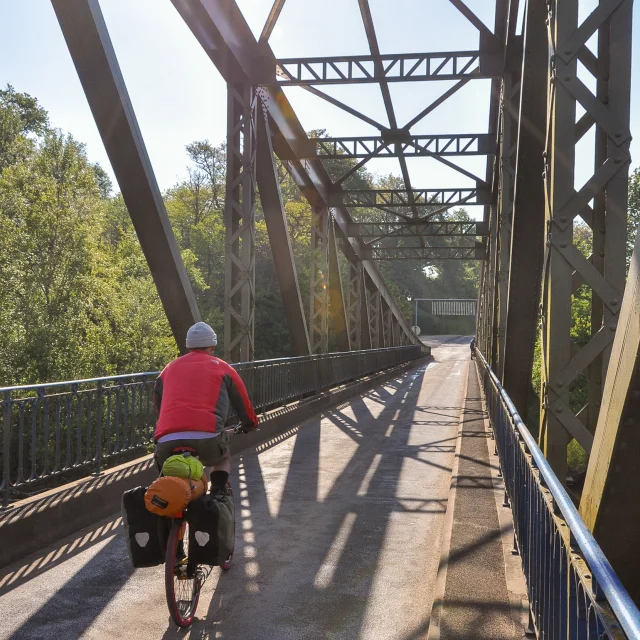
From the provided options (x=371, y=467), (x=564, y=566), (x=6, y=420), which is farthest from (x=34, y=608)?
(x=371, y=467)

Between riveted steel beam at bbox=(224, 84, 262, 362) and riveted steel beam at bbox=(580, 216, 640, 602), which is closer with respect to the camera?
riveted steel beam at bbox=(580, 216, 640, 602)

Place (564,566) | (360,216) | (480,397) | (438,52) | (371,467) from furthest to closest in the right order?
(360,216) → (480,397) → (438,52) → (371,467) → (564,566)

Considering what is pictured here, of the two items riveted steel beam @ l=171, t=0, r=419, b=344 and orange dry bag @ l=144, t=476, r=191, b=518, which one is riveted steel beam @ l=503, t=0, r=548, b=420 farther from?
riveted steel beam @ l=171, t=0, r=419, b=344

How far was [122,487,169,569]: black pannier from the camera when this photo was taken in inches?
167

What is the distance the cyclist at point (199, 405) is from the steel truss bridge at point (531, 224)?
5.94 feet

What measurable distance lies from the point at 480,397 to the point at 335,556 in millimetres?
13092

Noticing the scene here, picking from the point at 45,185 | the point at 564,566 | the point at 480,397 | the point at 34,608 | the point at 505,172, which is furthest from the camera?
the point at 45,185

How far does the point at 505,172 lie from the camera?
505 inches

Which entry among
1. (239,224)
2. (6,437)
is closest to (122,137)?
(6,437)

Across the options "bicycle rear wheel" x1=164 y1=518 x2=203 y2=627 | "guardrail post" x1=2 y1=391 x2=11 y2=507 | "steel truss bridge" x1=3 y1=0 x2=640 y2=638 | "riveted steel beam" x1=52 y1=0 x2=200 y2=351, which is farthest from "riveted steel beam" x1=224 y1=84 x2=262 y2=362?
"bicycle rear wheel" x1=164 y1=518 x2=203 y2=627

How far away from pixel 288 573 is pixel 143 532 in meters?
1.49

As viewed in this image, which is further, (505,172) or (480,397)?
(480,397)

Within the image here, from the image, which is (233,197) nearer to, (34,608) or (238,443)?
(238,443)

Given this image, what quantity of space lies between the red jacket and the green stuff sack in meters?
0.31
